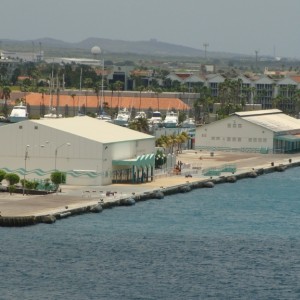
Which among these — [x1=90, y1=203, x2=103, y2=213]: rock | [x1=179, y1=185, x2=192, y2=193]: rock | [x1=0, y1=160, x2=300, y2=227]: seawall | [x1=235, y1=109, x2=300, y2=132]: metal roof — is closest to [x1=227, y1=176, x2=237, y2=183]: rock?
[x1=0, y1=160, x2=300, y2=227]: seawall

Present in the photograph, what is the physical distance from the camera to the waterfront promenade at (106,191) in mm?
53938


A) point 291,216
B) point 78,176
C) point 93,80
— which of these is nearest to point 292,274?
point 291,216

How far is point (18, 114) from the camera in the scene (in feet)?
381

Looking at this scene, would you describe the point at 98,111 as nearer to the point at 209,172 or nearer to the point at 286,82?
the point at 286,82

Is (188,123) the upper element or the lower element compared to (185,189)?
upper

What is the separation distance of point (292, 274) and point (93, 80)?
103265 millimetres

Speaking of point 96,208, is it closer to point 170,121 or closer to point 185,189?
point 185,189

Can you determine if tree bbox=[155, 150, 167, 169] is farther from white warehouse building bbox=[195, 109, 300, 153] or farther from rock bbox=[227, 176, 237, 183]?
white warehouse building bbox=[195, 109, 300, 153]

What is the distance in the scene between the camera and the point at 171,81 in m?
149

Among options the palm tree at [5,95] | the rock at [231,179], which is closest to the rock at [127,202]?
the rock at [231,179]

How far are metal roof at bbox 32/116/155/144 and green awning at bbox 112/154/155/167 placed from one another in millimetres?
866

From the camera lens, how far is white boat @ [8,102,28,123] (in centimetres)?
11475

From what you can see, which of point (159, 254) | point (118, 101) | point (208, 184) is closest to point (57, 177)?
A: point (208, 184)

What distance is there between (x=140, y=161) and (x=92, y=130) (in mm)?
2366
